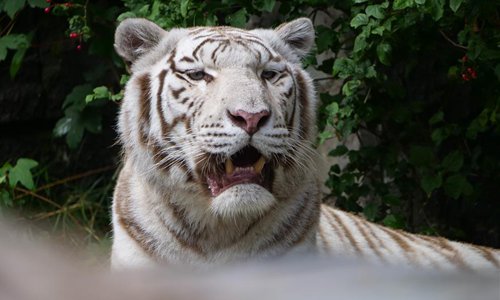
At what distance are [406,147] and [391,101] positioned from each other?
A: 42 cm

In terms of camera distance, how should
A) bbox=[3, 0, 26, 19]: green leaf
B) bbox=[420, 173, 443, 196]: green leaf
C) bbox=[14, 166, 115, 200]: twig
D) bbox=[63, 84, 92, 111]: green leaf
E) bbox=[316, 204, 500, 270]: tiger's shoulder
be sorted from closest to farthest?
bbox=[316, 204, 500, 270]: tiger's shoulder < bbox=[420, 173, 443, 196]: green leaf < bbox=[3, 0, 26, 19]: green leaf < bbox=[63, 84, 92, 111]: green leaf < bbox=[14, 166, 115, 200]: twig

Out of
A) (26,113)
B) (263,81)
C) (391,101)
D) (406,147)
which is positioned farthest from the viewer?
(26,113)

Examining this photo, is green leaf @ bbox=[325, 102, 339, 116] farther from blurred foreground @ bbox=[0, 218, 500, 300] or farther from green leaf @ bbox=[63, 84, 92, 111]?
blurred foreground @ bbox=[0, 218, 500, 300]

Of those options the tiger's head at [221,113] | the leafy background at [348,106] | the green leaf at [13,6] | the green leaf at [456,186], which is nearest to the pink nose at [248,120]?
the tiger's head at [221,113]

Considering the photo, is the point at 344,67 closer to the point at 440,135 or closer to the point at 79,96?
the point at 440,135

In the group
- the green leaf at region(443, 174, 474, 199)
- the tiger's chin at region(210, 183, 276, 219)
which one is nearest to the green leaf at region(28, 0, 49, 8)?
the tiger's chin at region(210, 183, 276, 219)

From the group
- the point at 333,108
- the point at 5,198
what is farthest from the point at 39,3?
the point at 333,108

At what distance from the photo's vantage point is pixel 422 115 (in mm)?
5340

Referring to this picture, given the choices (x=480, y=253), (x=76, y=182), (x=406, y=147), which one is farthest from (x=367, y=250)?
(x=76, y=182)

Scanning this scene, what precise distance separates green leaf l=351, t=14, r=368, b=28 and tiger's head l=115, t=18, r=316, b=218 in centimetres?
29

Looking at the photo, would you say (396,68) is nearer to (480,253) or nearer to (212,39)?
(480,253)

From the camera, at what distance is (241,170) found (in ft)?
10.3

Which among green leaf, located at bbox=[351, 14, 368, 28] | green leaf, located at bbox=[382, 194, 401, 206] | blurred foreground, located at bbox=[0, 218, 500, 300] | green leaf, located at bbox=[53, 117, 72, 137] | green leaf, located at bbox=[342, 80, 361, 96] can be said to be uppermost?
blurred foreground, located at bbox=[0, 218, 500, 300]

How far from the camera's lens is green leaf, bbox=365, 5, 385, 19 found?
13.0 ft
